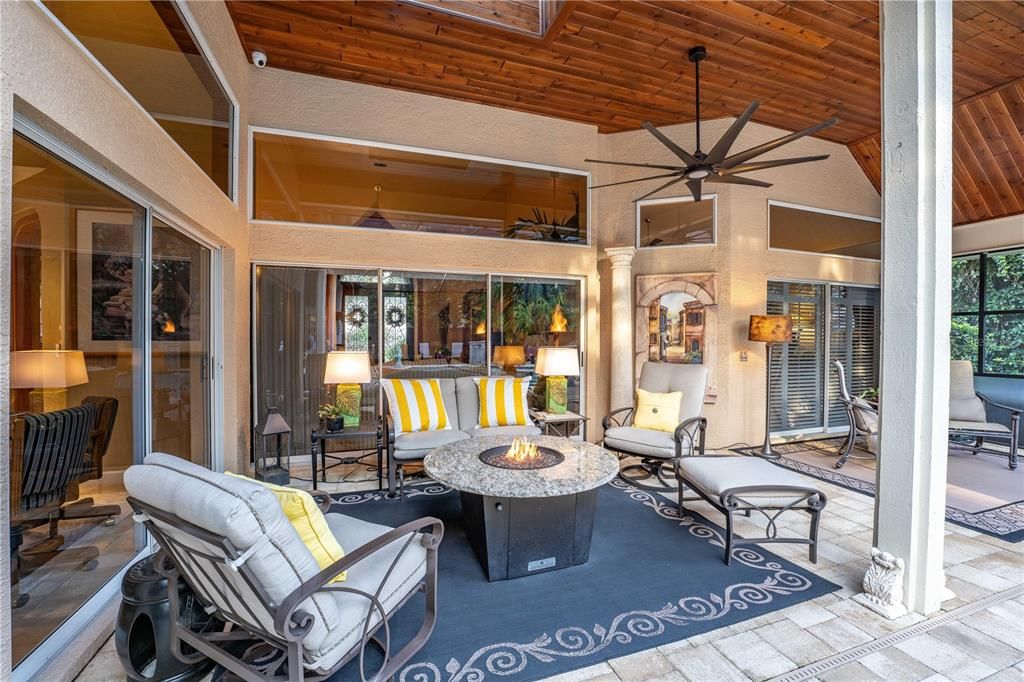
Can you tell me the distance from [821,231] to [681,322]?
2609 millimetres

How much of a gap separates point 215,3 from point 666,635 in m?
5.17

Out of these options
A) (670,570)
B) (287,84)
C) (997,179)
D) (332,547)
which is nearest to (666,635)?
(670,570)

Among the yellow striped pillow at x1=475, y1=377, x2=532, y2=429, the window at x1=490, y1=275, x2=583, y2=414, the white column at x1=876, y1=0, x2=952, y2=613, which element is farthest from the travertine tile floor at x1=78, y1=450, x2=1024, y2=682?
the window at x1=490, y1=275, x2=583, y2=414

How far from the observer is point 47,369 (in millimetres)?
1921

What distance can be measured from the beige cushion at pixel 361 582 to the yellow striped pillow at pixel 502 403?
232cm

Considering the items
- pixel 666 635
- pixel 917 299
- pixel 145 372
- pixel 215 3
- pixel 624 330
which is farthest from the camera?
pixel 624 330

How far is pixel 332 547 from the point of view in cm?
176

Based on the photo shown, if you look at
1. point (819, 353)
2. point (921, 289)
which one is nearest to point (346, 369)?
point (921, 289)

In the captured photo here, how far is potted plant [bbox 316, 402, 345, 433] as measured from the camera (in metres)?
4.25

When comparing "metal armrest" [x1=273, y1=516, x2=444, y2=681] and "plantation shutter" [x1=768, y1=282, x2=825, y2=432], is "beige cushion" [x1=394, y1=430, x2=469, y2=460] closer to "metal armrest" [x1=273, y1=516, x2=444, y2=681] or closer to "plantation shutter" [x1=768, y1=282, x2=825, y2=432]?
"metal armrest" [x1=273, y1=516, x2=444, y2=681]

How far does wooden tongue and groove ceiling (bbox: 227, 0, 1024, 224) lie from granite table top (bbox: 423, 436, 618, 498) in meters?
3.65

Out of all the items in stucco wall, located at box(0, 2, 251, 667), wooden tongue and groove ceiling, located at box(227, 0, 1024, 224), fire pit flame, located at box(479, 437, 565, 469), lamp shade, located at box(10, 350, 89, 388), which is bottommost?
fire pit flame, located at box(479, 437, 565, 469)

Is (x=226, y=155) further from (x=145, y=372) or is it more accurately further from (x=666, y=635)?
(x=666, y=635)

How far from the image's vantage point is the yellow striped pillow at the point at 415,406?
4.27 meters
